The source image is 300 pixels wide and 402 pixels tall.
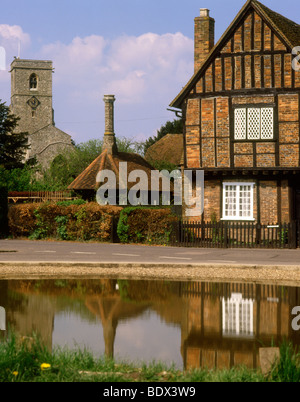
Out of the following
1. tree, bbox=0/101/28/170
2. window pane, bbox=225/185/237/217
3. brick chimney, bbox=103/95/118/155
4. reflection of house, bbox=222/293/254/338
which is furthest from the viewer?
tree, bbox=0/101/28/170

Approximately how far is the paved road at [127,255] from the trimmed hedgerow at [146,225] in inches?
75.7

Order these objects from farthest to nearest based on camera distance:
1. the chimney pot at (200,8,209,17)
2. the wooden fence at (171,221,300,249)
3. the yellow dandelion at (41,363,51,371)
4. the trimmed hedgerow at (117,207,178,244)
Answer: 1. the chimney pot at (200,8,209,17)
2. the trimmed hedgerow at (117,207,178,244)
3. the wooden fence at (171,221,300,249)
4. the yellow dandelion at (41,363,51,371)

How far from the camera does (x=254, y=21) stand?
92.9 feet

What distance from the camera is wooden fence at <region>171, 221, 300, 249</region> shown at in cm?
2597

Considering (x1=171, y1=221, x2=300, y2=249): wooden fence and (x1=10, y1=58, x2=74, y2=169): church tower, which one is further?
(x1=10, y1=58, x2=74, y2=169): church tower

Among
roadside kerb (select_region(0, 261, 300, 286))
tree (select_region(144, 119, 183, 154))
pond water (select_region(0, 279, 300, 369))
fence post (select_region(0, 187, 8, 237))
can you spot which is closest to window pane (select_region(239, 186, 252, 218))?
fence post (select_region(0, 187, 8, 237))

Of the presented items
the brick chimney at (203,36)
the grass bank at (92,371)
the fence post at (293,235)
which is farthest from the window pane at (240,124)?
the grass bank at (92,371)

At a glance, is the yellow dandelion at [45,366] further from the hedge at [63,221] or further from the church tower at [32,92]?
the church tower at [32,92]

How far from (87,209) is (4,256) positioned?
822cm

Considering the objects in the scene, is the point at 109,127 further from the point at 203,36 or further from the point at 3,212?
the point at 203,36

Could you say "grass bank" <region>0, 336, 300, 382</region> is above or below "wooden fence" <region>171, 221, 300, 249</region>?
below

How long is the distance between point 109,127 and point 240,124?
49.9ft

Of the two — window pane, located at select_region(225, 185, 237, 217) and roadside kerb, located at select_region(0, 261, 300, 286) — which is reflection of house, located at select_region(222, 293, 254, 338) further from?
window pane, located at select_region(225, 185, 237, 217)

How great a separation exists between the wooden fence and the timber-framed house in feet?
4.66
